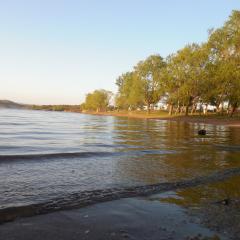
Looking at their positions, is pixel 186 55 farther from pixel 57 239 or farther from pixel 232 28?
pixel 57 239

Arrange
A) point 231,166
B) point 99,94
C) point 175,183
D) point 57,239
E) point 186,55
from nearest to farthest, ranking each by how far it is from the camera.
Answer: point 57,239
point 175,183
point 231,166
point 186,55
point 99,94

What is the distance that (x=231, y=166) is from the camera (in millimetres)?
13648

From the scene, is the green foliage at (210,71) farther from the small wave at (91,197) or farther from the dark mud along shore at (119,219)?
the dark mud along shore at (119,219)

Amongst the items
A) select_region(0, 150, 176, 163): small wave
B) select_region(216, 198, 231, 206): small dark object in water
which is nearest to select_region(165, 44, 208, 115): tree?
select_region(0, 150, 176, 163): small wave

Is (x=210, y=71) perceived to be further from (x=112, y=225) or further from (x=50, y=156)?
(x=112, y=225)

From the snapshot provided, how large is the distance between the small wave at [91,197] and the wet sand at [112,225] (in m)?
0.29

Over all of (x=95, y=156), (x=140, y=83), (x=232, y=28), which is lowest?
(x=95, y=156)

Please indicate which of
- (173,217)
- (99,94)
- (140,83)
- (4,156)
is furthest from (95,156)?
(99,94)

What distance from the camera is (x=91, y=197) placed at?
8.30 meters

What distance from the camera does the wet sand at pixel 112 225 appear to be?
5.82 m

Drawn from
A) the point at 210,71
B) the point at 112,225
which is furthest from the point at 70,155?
the point at 210,71

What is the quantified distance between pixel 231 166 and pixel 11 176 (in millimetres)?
8296

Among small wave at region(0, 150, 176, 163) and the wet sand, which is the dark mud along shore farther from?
small wave at region(0, 150, 176, 163)

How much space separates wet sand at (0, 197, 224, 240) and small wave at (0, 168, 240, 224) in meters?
0.29
